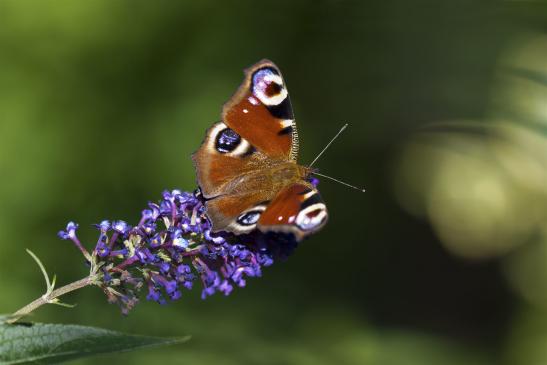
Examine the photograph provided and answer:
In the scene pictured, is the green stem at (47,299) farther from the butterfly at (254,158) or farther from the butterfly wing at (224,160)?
the butterfly wing at (224,160)

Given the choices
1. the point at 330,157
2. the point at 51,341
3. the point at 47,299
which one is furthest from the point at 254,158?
the point at 330,157

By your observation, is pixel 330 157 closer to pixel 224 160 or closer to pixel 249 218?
pixel 224 160

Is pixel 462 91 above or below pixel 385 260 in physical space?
above

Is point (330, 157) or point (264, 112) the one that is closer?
point (264, 112)

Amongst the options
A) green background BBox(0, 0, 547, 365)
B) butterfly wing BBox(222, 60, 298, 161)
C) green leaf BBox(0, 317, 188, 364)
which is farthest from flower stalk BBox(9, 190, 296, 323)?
green background BBox(0, 0, 547, 365)

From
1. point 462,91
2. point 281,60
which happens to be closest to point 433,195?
point 462,91

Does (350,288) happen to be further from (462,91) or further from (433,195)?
(462,91)

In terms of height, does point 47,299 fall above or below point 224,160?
below

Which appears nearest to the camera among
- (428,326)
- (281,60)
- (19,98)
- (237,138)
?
(237,138)
